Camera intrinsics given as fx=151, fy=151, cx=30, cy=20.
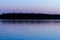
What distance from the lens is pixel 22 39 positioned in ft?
39.4

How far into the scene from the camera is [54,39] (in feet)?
39.3

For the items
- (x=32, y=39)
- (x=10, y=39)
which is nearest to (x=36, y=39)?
(x=32, y=39)

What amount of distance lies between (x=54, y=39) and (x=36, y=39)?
143 cm

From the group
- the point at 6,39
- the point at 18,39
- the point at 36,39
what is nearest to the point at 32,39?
the point at 36,39

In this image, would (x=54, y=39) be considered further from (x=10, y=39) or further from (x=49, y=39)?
(x=10, y=39)

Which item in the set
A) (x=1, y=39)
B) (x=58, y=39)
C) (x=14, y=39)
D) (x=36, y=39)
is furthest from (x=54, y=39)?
(x=1, y=39)

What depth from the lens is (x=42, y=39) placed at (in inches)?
476

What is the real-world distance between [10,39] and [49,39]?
3128 millimetres

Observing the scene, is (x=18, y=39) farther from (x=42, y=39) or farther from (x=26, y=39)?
(x=42, y=39)

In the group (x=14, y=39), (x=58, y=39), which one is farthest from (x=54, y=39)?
(x=14, y=39)

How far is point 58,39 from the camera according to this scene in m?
12.0

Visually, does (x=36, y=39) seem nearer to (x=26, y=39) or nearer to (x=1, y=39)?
(x=26, y=39)

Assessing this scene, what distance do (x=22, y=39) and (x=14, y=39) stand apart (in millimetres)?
632

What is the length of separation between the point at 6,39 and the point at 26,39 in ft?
5.18
